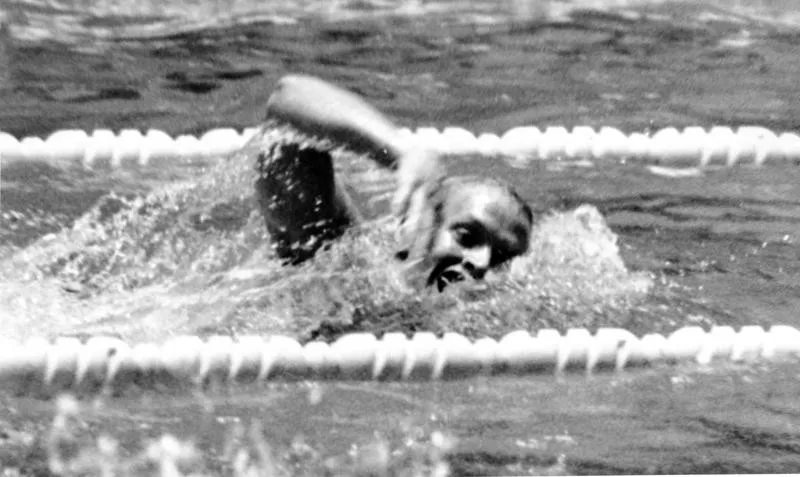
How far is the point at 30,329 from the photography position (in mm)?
3238

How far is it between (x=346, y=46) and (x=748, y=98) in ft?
5.17

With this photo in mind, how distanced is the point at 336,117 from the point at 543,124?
2133mm

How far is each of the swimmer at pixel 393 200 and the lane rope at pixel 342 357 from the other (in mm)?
149

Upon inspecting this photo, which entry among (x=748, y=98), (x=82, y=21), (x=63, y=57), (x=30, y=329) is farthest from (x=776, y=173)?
(x=82, y=21)

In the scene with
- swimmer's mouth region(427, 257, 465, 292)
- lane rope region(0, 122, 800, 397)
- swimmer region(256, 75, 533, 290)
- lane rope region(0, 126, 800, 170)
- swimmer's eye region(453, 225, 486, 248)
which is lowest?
lane rope region(0, 122, 800, 397)

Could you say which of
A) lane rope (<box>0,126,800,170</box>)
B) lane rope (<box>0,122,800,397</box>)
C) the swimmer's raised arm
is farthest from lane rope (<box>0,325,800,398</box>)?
lane rope (<box>0,126,800,170</box>)

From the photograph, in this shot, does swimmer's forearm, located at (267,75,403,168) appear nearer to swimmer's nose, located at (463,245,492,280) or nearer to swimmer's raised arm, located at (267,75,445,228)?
swimmer's raised arm, located at (267,75,445,228)

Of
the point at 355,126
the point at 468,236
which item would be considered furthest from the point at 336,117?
the point at 468,236

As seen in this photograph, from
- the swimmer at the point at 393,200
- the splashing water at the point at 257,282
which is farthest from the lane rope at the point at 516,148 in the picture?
the swimmer at the point at 393,200

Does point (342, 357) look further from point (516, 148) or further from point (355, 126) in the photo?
point (516, 148)

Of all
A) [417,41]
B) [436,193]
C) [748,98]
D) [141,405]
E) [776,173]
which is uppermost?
[417,41]

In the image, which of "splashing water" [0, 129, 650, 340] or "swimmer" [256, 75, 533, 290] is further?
"splashing water" [0, 129, 650, 340]

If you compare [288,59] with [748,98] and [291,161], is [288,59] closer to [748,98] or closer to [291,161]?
[748,98]

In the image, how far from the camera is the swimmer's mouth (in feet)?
9.66
